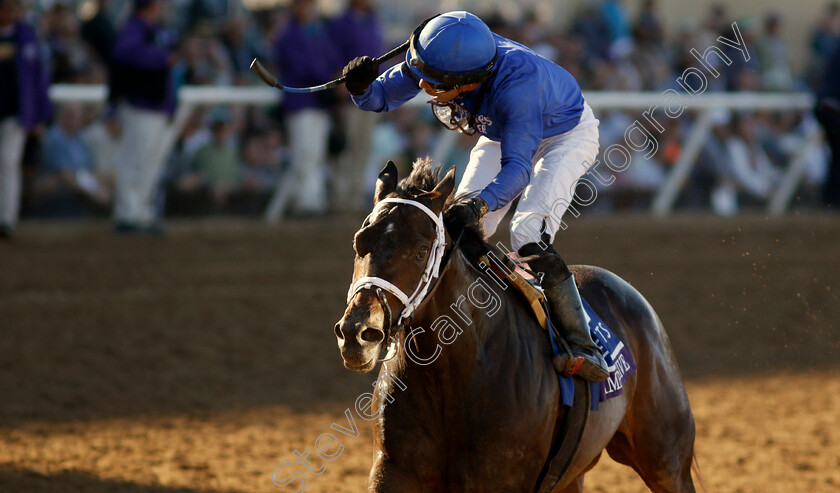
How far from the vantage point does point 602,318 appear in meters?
4.03

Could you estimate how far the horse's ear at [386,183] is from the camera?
3.19m

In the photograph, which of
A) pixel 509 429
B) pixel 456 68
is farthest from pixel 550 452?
pixel 456 68

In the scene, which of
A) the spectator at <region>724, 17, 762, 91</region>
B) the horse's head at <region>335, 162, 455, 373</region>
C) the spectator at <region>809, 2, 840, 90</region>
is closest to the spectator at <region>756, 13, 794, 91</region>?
the spectator at <region>724, 17, 762, 91</region>

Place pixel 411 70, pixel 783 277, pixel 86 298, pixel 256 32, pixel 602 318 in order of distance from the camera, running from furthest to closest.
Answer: pixel 256 32, pixel 783 277, pixel 86 298, pixel 602 318, pixel 411 70

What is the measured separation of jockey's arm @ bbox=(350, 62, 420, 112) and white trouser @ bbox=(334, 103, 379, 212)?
685 centimetres

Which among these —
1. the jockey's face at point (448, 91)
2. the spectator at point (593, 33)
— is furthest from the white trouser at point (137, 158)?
the spectator at point (593, 33)

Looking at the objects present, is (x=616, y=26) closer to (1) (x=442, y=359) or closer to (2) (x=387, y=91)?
(2) (x=387, y=91)

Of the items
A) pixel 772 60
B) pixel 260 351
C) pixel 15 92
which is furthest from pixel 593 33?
pixel 260 351

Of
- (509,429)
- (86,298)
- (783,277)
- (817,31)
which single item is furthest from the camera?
(817,31)

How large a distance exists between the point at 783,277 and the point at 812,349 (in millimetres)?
2042

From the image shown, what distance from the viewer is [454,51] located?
339cm

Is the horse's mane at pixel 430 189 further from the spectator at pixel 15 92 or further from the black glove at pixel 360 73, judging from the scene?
the spectator at pixel 15 92

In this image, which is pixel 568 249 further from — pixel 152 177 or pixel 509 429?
pixel 509 429

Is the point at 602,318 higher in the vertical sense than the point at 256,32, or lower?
higher
